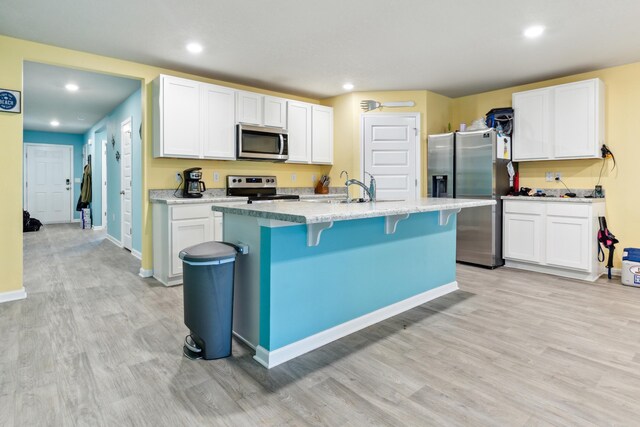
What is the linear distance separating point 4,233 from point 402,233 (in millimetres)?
3604

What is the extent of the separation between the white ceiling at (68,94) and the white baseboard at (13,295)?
8.64 ft

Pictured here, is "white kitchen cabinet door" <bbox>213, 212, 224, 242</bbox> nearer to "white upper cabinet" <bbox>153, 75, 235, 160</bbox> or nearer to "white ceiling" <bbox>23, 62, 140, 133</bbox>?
"white upper cabinet" <bbox>153, 75, 235, 160</bbox>

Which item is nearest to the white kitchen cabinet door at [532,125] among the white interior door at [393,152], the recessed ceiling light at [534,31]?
the white interior door at [393,152]

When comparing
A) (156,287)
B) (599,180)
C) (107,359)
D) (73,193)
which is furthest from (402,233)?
(73,193)

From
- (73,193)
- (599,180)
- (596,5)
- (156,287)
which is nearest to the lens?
(596,5)

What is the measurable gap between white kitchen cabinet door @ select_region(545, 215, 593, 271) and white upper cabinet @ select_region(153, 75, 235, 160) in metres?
3.98

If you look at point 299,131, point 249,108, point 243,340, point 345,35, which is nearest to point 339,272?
point 243,340

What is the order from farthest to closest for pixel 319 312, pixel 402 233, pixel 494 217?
pixel 494 217 → pixel 402 233 → pixel 319 312

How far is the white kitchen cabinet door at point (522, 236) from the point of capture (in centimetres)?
446

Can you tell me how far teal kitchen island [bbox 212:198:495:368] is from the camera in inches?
84.8

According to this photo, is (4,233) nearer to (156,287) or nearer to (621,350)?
(156,287)

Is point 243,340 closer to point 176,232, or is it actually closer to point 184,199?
point 176,232

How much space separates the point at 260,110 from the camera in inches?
187

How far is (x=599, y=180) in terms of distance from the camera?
172 inches
